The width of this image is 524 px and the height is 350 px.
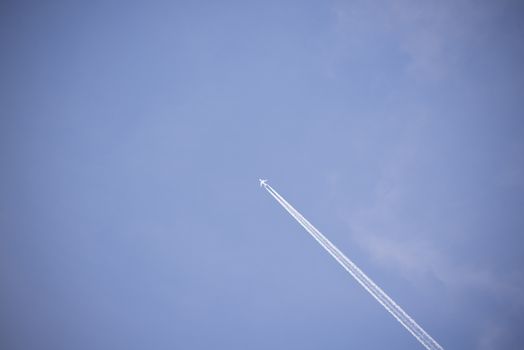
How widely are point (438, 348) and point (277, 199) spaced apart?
2688 centimetres

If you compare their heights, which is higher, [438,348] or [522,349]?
[522,349]

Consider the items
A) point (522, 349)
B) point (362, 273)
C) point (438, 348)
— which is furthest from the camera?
point (362, 273)

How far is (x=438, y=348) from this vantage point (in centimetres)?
2817

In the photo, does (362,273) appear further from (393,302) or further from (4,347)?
(4,347)

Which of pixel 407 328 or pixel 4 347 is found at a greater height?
pixel 407 328

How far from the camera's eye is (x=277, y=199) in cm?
3288

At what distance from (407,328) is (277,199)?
23.5 meters

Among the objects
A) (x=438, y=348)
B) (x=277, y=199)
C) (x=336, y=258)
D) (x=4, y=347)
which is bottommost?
(x=4, y=347)

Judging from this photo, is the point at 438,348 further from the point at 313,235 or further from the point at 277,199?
the point at 277,199

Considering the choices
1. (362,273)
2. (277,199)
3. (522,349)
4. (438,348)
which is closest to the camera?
(522,349)

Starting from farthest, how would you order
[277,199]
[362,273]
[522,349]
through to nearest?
[277,199]
[362,273]
[522,349]

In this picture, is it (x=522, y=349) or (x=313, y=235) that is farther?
(x=313, y=235)

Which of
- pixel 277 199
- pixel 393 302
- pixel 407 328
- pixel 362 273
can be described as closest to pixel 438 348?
pixel 407 328

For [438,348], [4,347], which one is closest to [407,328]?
[438,348]
